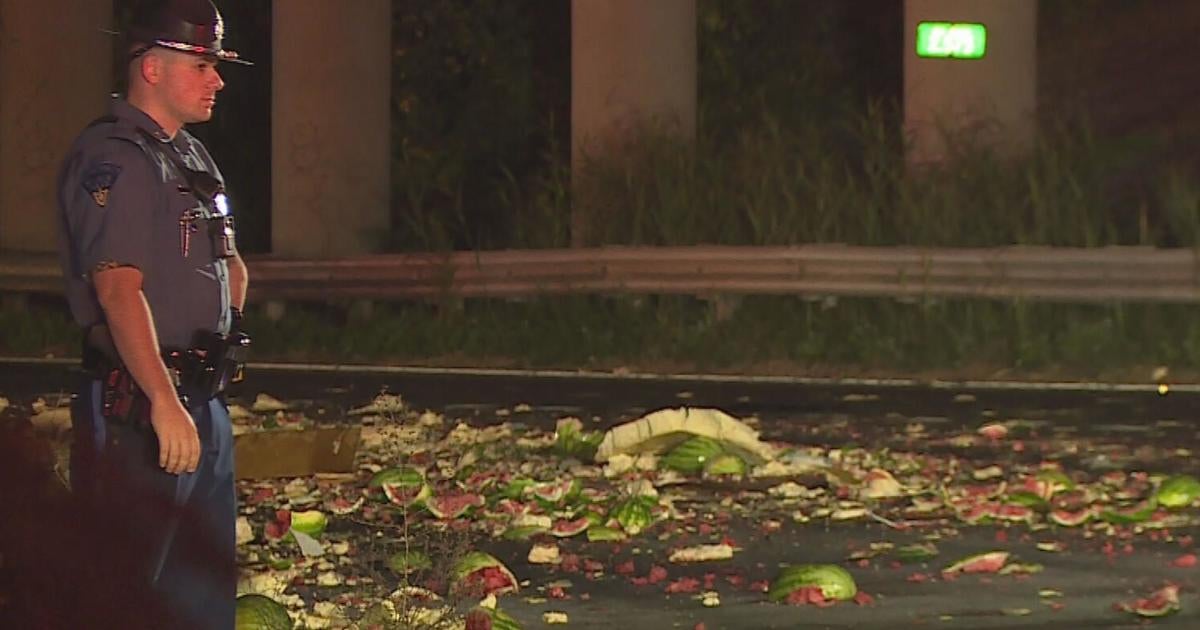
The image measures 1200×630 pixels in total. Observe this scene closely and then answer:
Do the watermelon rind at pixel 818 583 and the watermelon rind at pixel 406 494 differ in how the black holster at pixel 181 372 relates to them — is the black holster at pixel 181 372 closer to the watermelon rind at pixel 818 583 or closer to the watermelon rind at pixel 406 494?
the watermelon rind at pixel 818 583

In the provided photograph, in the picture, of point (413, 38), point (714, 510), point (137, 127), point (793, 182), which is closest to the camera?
point (137, 127)

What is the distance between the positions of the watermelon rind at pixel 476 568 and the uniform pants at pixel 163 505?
2.19 metres

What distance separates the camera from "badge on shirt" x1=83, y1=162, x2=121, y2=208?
220 inches

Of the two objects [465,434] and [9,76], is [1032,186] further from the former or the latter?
[9,76]

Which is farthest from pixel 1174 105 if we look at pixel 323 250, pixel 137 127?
pixel 137 127

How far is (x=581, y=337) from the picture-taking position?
17875 mm

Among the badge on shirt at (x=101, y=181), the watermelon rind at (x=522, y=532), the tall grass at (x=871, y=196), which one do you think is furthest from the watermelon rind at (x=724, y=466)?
the tall grass at (x=871, y=196)

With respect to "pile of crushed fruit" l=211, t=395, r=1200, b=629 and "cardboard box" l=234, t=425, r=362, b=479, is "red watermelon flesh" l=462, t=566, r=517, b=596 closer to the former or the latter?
"pile of crushed fruit" l=211, t=395, r=1200, b=629

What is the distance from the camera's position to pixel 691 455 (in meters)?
11.3

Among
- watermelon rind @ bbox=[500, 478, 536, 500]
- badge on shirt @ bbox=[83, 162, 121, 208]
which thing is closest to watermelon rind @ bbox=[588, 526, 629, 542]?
watermelon rind @ bbox=[500, 478, 536, 500]

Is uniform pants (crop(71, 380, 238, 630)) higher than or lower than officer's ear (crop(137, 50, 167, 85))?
lower

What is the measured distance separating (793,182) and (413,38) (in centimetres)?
540

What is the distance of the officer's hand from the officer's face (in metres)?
0.64

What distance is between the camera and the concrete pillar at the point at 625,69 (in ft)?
65.5
